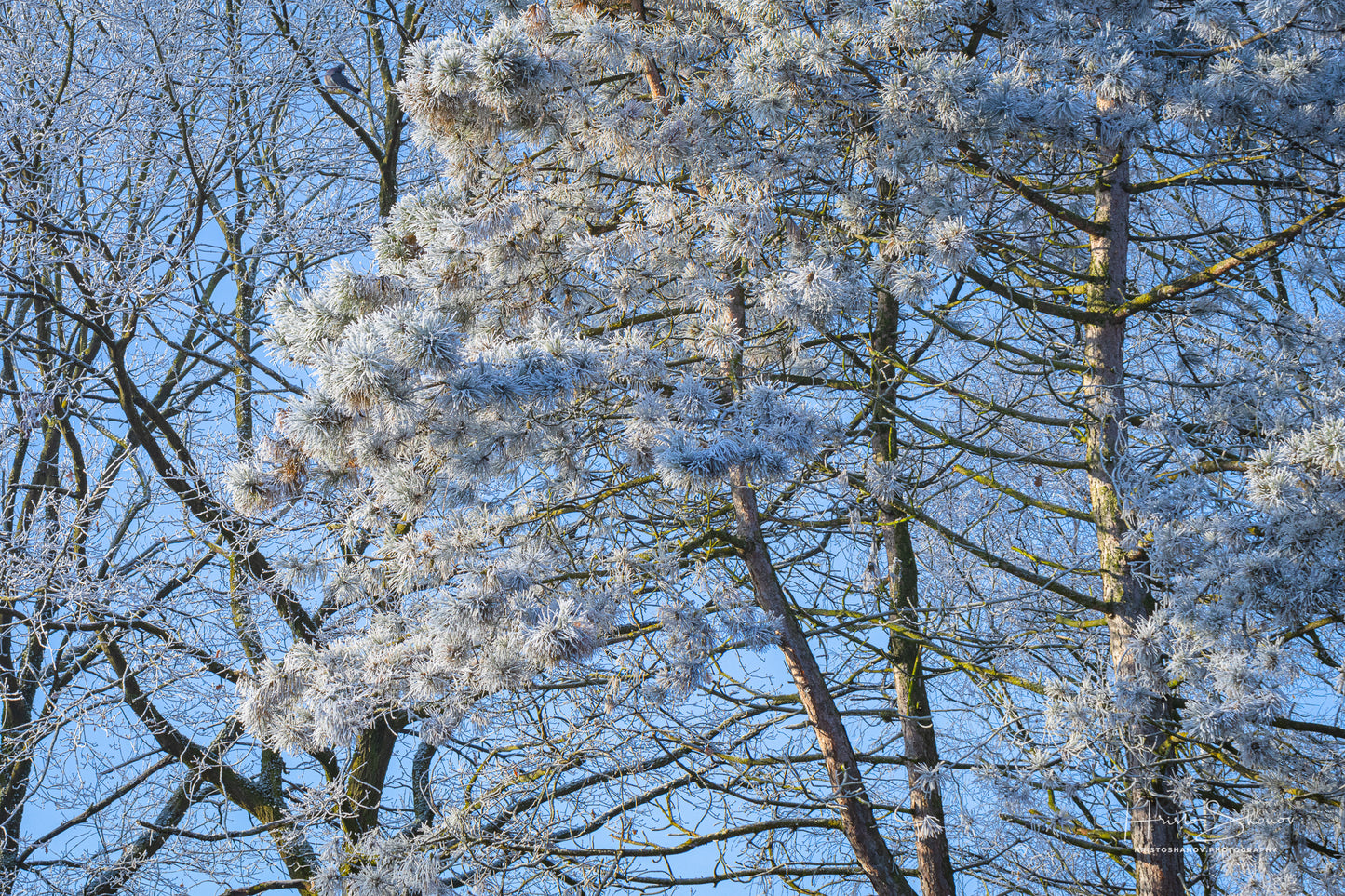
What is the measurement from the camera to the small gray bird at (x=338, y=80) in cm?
851

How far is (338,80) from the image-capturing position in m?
8.55

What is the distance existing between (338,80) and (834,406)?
489 cm

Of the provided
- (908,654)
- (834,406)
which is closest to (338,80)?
(834,406)

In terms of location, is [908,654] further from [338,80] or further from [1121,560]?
[338,80]

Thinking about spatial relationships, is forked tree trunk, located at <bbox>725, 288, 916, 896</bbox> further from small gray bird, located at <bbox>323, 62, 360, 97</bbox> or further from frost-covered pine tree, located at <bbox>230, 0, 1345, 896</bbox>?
small gray bird, located at <bbox>323, 62, 360, 97</bbox>

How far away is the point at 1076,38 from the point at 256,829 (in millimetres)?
6928

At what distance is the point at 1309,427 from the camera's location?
15.1 feet

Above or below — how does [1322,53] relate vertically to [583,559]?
above

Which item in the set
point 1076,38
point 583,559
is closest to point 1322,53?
point 1076,38

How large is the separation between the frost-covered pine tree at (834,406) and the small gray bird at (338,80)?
2906 mm

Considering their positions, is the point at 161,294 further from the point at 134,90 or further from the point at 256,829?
the point at 256,829

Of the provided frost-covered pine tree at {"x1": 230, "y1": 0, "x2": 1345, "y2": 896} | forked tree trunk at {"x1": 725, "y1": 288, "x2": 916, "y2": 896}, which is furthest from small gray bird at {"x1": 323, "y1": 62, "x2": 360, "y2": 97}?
forked tree trunk at {"x1": 725, "y1": 288, "x2": 916, "y2": 896}

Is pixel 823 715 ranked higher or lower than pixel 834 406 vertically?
lower

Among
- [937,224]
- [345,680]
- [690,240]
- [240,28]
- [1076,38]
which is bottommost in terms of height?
[345,680]
